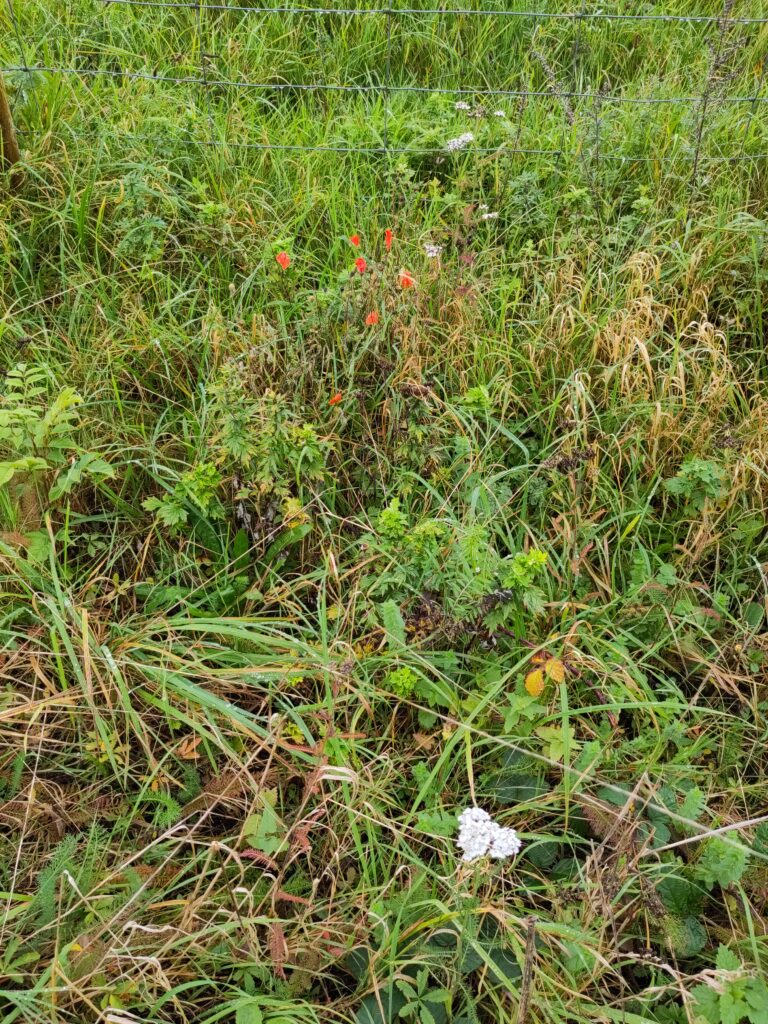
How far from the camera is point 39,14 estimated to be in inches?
143

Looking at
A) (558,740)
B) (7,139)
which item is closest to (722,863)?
(558,740)

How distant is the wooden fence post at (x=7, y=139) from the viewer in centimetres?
291

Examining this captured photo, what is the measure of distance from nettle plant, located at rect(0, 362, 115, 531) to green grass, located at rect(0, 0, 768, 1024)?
0.05 ft

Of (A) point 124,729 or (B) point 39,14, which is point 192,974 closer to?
(A) point 124,729

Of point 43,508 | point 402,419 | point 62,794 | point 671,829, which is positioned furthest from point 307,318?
point 671,829

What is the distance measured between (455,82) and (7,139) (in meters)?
1.88

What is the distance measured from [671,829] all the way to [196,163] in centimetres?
275

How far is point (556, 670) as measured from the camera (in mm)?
1992

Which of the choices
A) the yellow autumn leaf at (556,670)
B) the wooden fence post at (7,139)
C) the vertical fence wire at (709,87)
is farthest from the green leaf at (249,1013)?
the vertical fence wire at (709,87)

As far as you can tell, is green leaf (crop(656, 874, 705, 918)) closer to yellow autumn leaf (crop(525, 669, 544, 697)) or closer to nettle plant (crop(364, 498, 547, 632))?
yellow autumn leaf (crop(525, 669, 544, 697))

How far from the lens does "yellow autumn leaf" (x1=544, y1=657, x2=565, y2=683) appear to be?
6.49ft

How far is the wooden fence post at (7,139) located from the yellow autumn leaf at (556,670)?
248cm

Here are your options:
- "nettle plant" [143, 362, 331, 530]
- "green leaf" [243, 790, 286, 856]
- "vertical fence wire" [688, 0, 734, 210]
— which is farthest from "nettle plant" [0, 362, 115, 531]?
"vertical fence wire" [688, 0, 734, 210]

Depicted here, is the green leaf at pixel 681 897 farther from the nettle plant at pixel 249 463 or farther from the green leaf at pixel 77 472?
the green leaf at pixel 77 472
